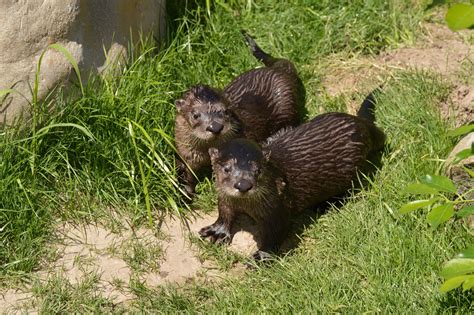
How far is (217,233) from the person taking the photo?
12.4ft

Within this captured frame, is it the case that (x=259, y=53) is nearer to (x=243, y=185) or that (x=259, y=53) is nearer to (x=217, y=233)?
(x=217, y=233)

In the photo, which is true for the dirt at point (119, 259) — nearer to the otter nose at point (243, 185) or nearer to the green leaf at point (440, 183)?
the otter nose at point (243, 185)

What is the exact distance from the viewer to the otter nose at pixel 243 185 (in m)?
3.42

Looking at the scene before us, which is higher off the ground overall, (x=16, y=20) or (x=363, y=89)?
(x=16, y=20)

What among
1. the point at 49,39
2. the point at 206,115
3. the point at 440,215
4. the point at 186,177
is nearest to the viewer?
the point at 440,215

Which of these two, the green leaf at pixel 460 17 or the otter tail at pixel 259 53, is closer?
the green leaf at pixel 460 17

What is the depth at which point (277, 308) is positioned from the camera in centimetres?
319

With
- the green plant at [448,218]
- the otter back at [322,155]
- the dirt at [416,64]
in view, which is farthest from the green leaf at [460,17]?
the dirt at [416,64]

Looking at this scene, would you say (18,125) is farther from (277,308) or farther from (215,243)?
(277,308)

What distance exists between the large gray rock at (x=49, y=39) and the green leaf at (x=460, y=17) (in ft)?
6.77

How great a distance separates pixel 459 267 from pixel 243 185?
116 cm

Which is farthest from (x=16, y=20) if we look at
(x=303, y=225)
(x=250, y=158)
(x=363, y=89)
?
(x=363, y=89)

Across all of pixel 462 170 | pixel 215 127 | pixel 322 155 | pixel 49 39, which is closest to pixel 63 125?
pixel 49 39

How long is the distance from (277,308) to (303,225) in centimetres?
73
